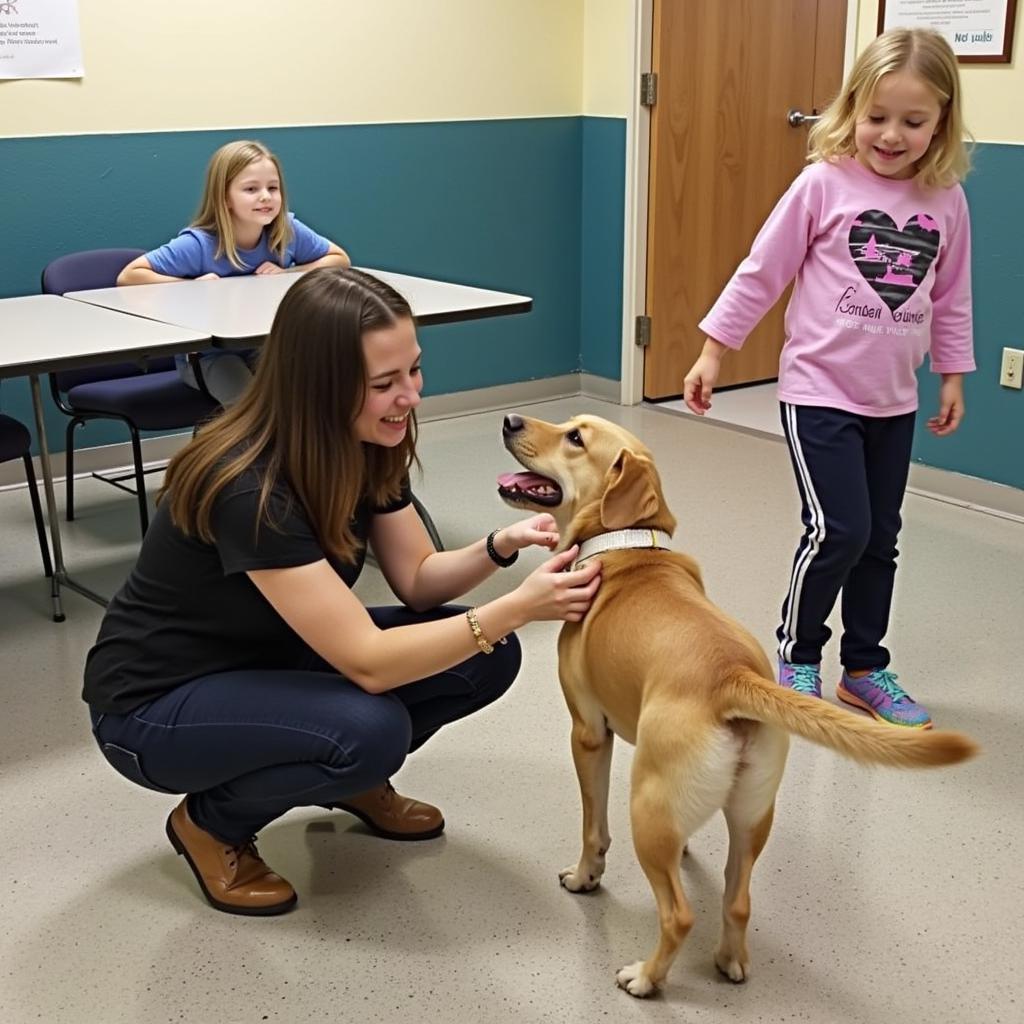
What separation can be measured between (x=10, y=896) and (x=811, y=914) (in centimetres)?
125

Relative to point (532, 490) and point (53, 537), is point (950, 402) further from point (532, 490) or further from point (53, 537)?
point (53, 537)

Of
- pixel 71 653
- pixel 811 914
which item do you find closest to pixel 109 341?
pixel 71 653

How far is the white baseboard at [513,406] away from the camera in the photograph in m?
3.82

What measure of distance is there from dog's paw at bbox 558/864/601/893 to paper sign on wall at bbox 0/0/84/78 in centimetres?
303

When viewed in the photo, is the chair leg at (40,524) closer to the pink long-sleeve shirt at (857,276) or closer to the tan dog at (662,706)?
the tan dog at (662,706)

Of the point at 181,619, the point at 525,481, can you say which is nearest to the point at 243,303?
the point at 525,481

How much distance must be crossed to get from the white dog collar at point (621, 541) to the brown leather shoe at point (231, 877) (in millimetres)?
680

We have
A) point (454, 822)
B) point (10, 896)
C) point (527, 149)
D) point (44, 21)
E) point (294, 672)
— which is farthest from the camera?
point (527, 149)

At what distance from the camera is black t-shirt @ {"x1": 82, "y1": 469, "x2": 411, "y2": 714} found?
70.3 inches

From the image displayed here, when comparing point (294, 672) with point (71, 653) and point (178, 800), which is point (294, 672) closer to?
point (178, 800)

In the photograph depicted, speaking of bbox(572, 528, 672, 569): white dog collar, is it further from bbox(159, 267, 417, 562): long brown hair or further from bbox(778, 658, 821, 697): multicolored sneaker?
bbox(778, 658, 821, 697): multicolored sneaker

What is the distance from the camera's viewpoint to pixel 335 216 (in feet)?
14.8

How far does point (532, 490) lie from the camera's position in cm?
203

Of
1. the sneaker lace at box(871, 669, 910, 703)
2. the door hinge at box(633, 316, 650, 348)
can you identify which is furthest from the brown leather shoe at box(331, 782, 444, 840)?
the door hinge at box(633, 316, 650, 348)
